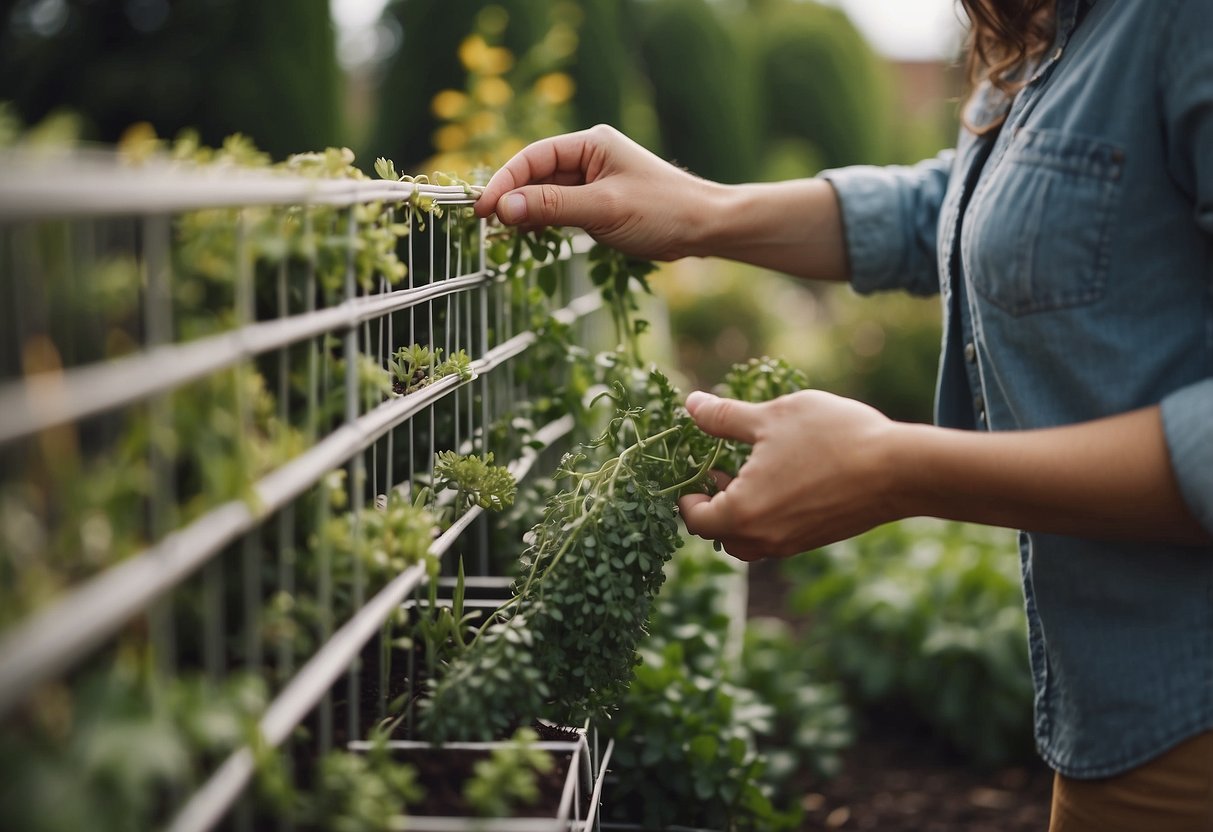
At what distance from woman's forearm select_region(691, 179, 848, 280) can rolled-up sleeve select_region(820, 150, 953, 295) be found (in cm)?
3

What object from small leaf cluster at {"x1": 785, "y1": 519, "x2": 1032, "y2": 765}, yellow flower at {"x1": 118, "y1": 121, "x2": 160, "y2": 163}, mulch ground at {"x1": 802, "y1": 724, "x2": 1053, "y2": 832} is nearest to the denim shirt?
yellow flower at {"x1": 118, "y1": 121, "x2": 160, "y2": 163}

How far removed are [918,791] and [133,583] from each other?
2654 millimetres

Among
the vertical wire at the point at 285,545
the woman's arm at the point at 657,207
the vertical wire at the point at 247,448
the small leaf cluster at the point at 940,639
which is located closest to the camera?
the vertical wire at the point at 247,448

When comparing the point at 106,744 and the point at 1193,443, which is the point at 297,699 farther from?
the point at 1193,443

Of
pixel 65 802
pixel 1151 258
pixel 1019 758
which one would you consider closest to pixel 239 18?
pixel 1019 758

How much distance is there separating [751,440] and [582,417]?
80cm

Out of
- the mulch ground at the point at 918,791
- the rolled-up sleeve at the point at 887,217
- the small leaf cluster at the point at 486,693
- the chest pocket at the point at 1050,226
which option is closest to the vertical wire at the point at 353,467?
the small leaf cluster at the point at 486,693

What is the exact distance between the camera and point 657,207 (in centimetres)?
182

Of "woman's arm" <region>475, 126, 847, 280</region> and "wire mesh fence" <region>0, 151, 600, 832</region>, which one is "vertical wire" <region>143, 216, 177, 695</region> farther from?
"woman's arm" <region>475, 126, 847, 280</region>

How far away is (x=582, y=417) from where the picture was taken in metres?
2.13

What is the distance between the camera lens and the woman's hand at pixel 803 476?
129cm

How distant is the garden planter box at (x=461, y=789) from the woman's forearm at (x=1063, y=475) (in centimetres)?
51

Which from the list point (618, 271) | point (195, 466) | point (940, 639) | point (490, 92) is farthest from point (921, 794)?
point (490, 92)

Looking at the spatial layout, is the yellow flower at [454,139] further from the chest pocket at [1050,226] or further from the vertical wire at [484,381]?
the chest pocket at [1050,226]
